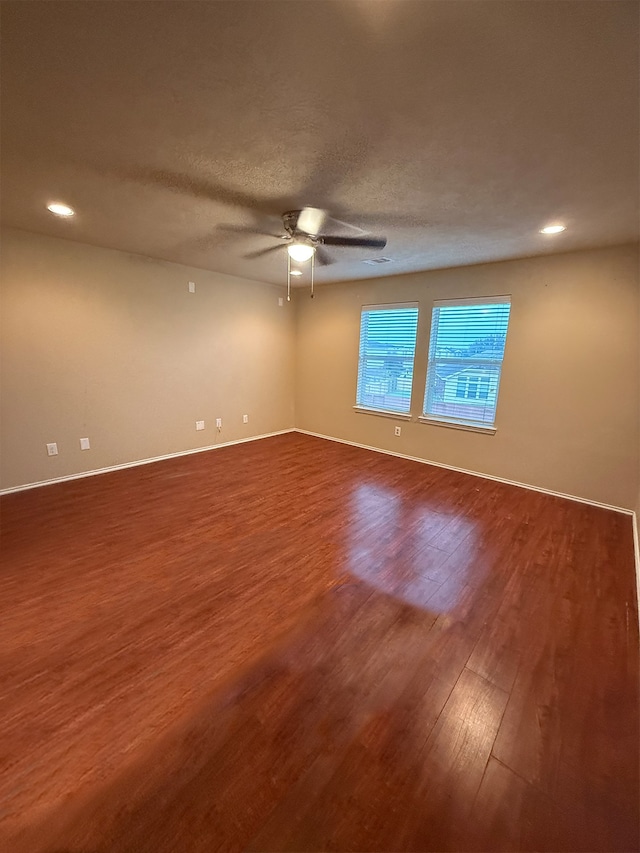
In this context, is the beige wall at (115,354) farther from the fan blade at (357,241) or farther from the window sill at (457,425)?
the window sill at (457,425)

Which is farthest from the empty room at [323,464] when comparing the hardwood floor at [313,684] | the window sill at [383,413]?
the window sill at [383,413]

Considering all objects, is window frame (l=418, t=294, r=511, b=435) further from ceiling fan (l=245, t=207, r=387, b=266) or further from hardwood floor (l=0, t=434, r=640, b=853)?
ceiling fan (l=245, t=207, r=387, b=266)

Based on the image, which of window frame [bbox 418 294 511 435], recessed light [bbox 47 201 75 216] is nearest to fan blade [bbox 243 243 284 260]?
recessed light [bbox 47 201 75 216]

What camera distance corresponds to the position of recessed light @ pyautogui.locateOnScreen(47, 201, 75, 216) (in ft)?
8.19

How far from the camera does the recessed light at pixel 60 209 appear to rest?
2.50 metres

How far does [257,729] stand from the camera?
1.34 meters

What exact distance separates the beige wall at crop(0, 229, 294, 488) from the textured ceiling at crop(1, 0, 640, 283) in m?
0.90

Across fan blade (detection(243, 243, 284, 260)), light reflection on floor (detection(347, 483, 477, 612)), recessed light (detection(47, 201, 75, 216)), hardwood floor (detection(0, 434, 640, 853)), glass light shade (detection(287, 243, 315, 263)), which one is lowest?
hardwood floor (detection(0, 434, 640, 853))

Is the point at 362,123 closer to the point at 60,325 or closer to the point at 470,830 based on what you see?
the point at 470,830

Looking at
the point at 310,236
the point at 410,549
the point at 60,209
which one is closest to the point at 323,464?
the point at 410,549

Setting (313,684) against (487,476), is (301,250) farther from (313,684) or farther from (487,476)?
(487,476)

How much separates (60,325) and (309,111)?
3301 mm

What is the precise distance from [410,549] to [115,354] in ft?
12.3

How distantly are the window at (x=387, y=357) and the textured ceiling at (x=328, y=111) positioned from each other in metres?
1.97
